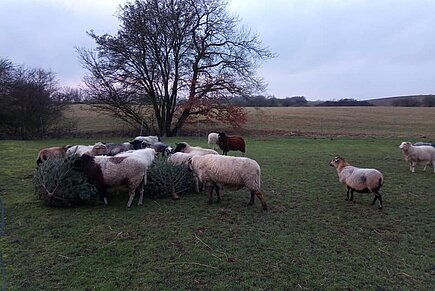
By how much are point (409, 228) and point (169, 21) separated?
26.0m

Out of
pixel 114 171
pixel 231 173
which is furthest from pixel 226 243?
pixel 114 171

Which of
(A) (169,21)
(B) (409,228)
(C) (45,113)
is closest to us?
(B) (409,228)

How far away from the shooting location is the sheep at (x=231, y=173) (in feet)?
26.1

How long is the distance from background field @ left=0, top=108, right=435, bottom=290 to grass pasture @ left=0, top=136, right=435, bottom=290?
0.05 feet

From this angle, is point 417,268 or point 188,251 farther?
point 188,251

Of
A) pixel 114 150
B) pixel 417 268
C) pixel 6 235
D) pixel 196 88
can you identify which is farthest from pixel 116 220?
pixel 196 88

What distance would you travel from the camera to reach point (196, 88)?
30312 mm

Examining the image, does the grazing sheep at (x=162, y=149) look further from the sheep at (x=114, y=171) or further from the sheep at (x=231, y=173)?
the sheep at (x=114, y=171)

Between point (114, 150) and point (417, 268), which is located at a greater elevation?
point (114, 150)

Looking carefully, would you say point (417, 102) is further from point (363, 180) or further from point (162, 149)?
point (363, 180)

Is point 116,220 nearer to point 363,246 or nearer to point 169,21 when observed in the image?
point 363,246

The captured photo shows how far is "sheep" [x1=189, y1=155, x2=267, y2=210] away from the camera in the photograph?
7.95 meters

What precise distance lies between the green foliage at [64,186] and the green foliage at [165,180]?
4.55ft

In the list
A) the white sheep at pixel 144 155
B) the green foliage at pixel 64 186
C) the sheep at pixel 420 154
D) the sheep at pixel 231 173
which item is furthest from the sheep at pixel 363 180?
the green foliage at pixel 64 186
